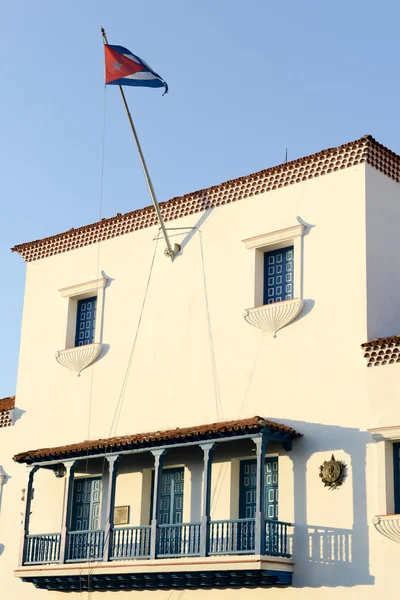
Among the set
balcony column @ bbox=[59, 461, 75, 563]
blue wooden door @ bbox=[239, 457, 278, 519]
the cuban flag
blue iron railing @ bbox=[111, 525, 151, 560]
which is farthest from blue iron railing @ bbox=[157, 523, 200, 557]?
the cuban flag

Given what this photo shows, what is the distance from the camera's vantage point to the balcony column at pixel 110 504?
2078 centimetres

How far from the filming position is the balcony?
18.8 meters

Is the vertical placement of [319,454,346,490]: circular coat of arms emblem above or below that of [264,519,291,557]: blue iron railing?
above

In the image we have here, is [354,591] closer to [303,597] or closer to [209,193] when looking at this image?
[303,597]

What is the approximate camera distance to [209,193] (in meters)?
22.4

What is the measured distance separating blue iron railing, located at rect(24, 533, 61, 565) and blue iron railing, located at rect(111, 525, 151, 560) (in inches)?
54.7

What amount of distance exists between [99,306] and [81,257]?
1.55m

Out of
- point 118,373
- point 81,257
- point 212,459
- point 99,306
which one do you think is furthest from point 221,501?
point 81,257

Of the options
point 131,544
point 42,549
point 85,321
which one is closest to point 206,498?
point 131,544

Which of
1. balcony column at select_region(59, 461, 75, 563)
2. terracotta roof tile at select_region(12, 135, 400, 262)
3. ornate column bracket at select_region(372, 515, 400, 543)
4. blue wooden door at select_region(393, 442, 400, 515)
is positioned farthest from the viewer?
balcony column at select_region(59, 461, 75, 563)

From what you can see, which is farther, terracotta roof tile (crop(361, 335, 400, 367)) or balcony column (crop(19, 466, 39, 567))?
balcony column (crop(19, 466, 39, 567))

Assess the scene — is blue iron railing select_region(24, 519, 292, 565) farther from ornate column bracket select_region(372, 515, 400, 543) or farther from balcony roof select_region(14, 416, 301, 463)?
ornate column bracket select_region(372, 515, 400, 543)

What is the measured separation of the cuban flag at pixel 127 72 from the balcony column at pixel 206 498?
716 cm

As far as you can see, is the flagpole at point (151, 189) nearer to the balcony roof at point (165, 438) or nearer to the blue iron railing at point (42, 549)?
the balcony roof at point (165, 438)
